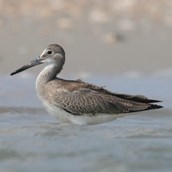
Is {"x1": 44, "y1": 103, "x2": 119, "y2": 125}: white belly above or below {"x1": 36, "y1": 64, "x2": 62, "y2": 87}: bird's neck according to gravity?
below

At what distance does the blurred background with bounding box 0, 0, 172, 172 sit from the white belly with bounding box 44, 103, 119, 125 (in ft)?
0.32

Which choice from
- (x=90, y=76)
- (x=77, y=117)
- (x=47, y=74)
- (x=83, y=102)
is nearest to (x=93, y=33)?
(x=90, y=76)

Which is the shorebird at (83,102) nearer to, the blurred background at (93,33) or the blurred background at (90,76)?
the blurred background at (90,76)

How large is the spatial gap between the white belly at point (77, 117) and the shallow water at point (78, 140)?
100mm

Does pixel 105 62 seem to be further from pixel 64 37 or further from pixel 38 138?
pixel 38 138

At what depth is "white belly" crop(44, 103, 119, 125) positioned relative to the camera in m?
12.0

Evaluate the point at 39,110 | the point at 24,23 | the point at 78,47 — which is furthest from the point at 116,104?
the point at 24,23

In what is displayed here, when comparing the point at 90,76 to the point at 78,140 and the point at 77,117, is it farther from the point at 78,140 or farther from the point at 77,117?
the point at 78,140

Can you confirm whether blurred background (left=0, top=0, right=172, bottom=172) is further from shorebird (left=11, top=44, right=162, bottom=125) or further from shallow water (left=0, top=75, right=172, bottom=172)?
shorebird (left=11, top=44, right=162, bottom=125)

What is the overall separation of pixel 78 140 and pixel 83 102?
3.50 ft

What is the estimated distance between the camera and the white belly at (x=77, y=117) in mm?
12031

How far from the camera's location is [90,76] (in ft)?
50.9

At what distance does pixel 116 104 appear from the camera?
12234mm

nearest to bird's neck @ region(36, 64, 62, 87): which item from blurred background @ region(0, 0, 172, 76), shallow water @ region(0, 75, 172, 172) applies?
shallow water @ region(0, 75, 172, 172)
